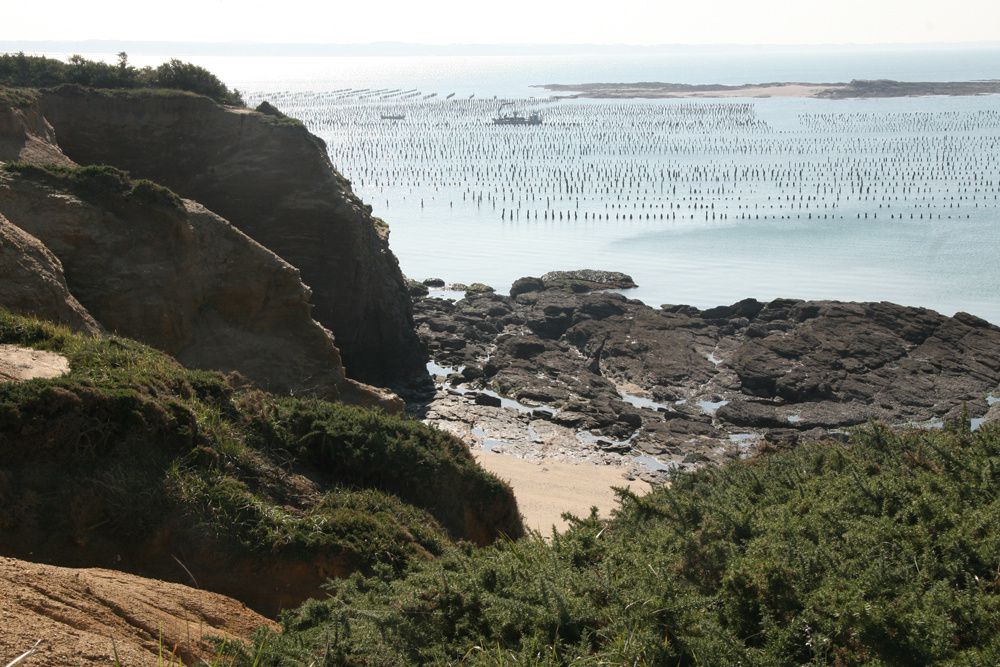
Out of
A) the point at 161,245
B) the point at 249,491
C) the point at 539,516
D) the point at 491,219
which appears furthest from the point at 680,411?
the point at 491,219

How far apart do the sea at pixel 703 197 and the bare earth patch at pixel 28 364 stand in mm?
32735

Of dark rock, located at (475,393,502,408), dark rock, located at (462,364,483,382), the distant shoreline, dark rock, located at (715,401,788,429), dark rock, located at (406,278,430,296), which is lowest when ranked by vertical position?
dark rock, located at (475,393,502,408)

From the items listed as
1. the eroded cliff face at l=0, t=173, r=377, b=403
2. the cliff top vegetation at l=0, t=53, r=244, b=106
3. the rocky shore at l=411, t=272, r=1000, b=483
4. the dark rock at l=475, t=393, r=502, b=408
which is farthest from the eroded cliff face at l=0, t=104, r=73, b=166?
the dark rock at l=475, t=393, r=502, b=408

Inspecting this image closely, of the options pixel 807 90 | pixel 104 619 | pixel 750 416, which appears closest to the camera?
pixel 104 619

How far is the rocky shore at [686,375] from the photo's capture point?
2883cm

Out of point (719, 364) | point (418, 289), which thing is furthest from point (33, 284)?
point (418, 289)

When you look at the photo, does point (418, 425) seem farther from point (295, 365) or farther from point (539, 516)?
point (295, 365)

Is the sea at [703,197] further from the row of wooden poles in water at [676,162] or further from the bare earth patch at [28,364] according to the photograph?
the bare earth patch at [28,364]

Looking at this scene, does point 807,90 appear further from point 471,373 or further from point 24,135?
point 24,135

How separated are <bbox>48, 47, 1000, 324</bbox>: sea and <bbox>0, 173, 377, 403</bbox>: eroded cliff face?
22636 millimetres

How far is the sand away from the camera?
74.4ft

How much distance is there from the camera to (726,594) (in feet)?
26.8

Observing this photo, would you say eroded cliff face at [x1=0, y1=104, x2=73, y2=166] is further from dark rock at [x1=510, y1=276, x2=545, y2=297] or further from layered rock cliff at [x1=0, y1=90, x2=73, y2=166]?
dark rock at [x1=510, y1=276, x2=545, y2=297]

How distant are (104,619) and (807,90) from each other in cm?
18050
